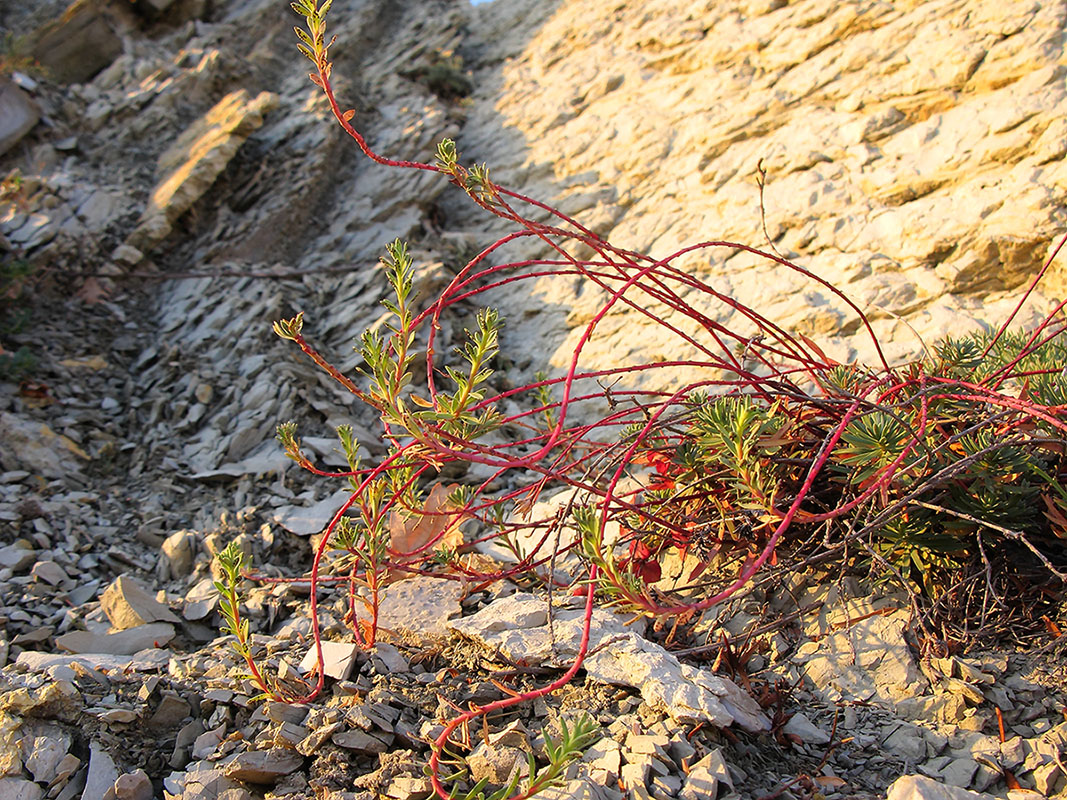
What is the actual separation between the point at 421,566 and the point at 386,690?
30.8 inches

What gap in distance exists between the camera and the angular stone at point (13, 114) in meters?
7.06

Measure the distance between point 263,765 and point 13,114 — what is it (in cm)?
800

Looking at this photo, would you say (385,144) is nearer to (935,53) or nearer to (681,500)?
(935,53)

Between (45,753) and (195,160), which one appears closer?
(45,753)

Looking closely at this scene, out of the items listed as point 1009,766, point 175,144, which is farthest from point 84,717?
point 175,144

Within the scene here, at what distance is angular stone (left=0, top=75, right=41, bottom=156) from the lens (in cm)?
706

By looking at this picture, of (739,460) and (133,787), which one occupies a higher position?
(133,787)

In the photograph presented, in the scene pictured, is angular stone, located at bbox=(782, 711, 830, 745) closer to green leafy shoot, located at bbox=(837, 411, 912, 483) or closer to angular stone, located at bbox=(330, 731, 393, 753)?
green leafy shoot, located at bbox=(837, 411, 912, 483)

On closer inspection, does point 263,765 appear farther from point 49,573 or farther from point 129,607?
point 49,573

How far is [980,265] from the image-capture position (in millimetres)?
3730

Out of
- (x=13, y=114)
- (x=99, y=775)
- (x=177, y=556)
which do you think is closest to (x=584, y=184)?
(x=177, y=556)

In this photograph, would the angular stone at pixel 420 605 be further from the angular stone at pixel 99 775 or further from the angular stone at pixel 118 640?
the angular stone at pixel 118 640

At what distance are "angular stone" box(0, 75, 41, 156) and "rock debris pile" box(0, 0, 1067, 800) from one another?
4cm

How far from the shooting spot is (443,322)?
502 centimetres
